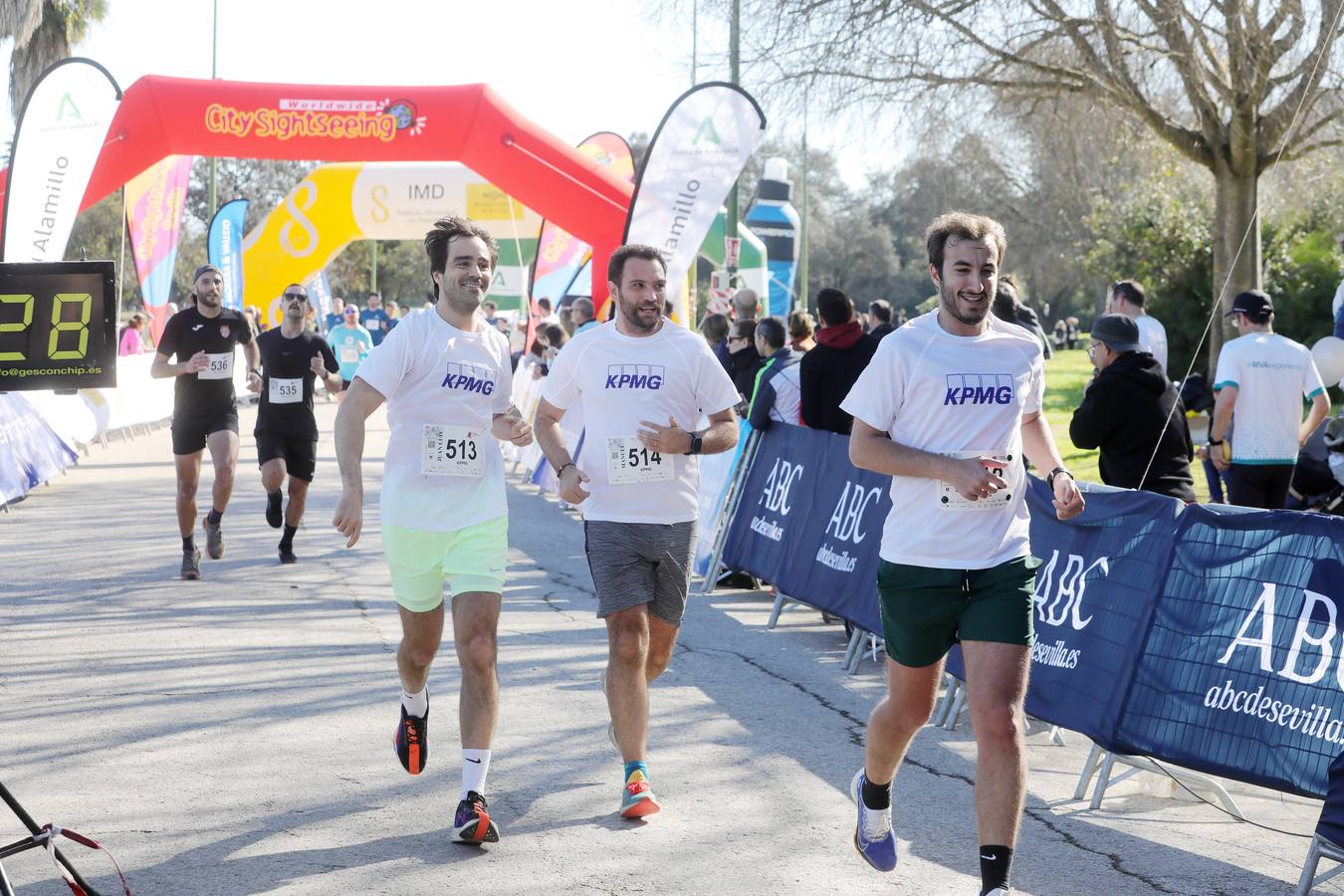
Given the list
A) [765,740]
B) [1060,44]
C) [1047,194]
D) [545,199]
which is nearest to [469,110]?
[545,199]

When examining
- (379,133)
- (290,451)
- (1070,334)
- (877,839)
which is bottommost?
(877,839)

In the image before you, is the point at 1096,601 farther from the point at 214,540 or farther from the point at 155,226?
the point at 155,226

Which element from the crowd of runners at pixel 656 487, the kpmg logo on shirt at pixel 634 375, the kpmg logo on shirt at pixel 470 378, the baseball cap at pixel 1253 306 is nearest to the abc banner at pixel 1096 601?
the crowd of runners at pixel 656 487

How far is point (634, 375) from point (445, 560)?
37.1 inches

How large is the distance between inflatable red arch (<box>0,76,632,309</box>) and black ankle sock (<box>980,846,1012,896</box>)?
41.4 ft

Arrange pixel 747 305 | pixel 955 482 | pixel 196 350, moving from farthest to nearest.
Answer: pixel 747 305 < pixel 196 350 < pixel 955 482

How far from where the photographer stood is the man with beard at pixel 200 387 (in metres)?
10.6

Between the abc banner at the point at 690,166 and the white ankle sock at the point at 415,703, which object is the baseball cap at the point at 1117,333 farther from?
the abc banner at the point at 690,166

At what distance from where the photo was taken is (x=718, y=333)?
12555 millimetres

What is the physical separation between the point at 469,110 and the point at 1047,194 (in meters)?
46.3

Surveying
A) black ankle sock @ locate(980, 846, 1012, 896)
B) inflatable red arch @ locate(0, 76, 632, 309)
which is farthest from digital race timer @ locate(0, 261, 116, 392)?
inflatable red arch @ locate(0, 76, 632, 309)

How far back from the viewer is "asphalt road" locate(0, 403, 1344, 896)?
486 cm

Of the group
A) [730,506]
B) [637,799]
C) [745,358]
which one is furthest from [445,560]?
[745,358]

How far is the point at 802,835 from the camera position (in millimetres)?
5277
